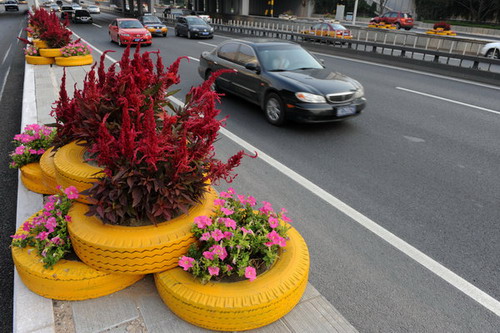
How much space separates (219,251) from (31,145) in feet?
11.3

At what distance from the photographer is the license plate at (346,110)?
700cm

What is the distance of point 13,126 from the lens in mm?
7305

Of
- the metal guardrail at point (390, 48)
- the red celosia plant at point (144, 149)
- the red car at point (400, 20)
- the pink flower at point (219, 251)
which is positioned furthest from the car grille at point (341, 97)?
the red car at point (400, 20)

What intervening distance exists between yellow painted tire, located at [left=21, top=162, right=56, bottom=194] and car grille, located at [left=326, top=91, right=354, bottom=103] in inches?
201

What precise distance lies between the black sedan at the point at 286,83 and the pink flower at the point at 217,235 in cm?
468

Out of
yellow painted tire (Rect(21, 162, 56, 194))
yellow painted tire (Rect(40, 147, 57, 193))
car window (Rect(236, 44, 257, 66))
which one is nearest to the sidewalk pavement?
yellow painted tire (Rect(40, 147, 57, 193))

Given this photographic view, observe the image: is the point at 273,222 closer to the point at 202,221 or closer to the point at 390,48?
the point at 202,221

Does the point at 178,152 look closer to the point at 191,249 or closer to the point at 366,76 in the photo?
the point at 191,249

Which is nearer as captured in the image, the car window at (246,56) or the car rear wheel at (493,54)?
the car window at (246,56)

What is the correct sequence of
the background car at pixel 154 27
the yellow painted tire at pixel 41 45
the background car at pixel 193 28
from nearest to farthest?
1. the yellow painted tire at pixel 41 45
2. the background car at pixel 193 28
3. the background car at pixel 154 27

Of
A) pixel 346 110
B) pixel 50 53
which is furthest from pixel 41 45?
pixel 346 110

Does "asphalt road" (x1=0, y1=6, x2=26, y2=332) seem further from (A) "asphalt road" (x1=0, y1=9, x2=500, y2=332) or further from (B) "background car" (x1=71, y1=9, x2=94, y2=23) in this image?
(B) "background car" (x1=71, y1=9, x2=94, y2=23)

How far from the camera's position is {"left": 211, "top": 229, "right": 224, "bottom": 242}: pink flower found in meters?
2.66

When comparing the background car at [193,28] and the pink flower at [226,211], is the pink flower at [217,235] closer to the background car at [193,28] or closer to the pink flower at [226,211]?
the pink flower at [226,211]
